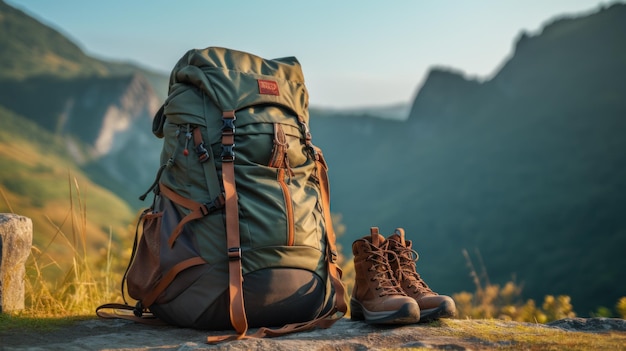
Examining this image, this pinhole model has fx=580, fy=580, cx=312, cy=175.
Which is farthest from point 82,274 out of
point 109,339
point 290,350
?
point 290,350

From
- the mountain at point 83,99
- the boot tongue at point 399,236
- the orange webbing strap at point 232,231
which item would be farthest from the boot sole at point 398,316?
the mountain at point 83,99

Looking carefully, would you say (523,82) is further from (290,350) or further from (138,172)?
(290,350)

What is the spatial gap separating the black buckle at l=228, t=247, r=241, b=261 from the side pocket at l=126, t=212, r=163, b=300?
0.45 meters

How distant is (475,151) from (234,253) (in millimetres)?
101890

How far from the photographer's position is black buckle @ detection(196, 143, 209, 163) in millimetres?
3105

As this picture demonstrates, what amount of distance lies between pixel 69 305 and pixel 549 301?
220 inches

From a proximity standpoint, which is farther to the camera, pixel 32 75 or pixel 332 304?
pixel 32 75

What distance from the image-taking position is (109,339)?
2869 millimetres

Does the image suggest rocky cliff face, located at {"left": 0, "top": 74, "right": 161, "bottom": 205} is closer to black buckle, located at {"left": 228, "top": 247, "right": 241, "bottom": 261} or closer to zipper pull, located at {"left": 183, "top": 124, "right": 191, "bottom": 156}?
zipper pull, located at {"left": 183, "top": 124, "right": 191, "bottom": 156}

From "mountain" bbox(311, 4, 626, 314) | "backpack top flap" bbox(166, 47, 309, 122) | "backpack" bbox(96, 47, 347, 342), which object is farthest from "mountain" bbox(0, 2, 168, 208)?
"backpack" bbox(96, 47, 347, 342)

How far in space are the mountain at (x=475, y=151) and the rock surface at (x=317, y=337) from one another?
133 feet

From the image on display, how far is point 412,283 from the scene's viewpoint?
3311mm

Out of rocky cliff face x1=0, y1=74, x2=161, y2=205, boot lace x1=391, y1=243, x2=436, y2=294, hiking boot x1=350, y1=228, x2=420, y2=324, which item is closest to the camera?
hiking boot x1=350, y1=228, x2=420, y2=324

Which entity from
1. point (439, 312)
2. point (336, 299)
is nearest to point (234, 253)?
point (336, 299)
